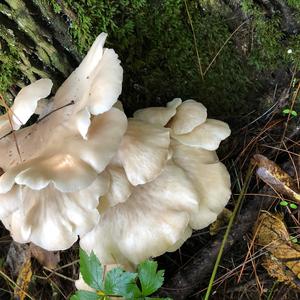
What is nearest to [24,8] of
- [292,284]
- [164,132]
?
Result: [164,132]

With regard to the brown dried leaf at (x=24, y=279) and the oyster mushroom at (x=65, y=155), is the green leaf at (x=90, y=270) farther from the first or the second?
the brown dried leaf at (x=24, y=279)

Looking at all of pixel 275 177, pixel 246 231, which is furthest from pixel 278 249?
pixel 275 177

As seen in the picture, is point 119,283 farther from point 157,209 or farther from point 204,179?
point 204,179

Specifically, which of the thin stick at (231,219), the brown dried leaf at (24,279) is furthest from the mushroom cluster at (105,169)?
the brown dried leaf at (24,279)

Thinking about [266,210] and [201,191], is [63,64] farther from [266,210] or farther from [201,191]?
[266,210]

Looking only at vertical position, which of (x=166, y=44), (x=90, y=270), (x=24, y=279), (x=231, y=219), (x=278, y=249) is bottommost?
(x=278, y=249)

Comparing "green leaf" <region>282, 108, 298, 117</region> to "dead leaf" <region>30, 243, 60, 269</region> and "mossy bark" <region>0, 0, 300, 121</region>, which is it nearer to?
"mossy bark" <region>0, 0, 300, 121</region>
